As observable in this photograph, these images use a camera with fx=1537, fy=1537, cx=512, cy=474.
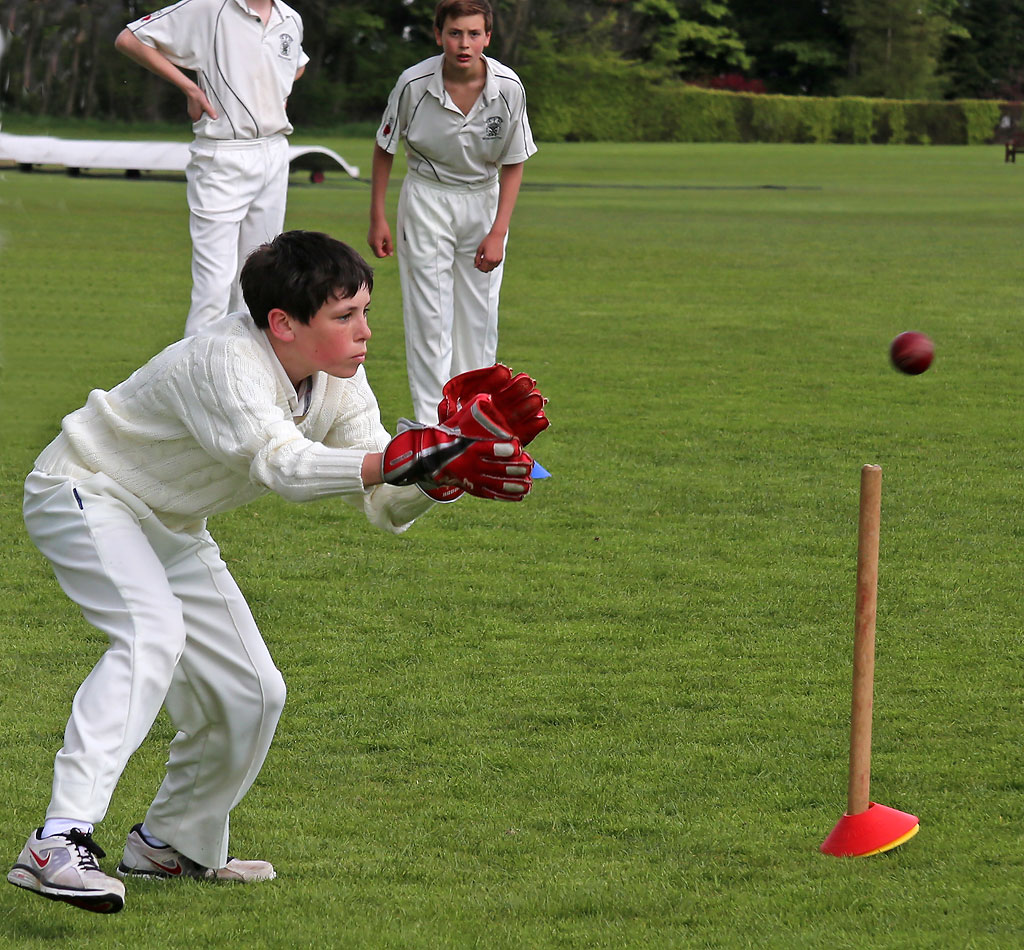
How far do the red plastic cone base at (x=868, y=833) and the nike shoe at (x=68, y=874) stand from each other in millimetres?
1669

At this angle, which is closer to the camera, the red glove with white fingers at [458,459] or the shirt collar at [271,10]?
the red glove with white fingers at [458,459]

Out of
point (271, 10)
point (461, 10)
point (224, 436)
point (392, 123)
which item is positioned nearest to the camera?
point (224, 436)

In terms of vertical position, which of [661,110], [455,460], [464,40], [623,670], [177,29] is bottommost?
[661,110]

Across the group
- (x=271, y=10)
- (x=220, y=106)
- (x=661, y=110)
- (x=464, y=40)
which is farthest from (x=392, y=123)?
(x=661, y=110)

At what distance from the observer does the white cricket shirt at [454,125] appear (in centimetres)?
776

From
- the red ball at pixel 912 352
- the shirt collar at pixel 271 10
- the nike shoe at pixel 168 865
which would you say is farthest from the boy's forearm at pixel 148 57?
the nike shoe at pixel 168 865

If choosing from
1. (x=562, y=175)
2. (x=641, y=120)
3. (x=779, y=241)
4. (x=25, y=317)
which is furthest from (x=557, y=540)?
(x=641, y=120)

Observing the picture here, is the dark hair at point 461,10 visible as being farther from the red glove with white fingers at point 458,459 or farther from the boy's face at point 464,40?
the red glove with white fingers at point 458,459

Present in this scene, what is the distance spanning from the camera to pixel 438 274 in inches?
313

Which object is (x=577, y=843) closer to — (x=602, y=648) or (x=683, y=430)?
(x=602, y=648)

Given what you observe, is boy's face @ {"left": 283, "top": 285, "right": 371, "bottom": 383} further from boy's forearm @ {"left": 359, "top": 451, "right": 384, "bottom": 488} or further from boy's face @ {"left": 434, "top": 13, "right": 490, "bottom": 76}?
boy's face @ {"left": 434, "top": 13, "right": 490, "bottom": 76}

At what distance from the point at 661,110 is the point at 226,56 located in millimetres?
61686

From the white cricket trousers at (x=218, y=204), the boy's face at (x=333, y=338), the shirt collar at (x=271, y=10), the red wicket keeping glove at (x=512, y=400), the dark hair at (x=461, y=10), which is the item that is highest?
the dark hair at (x=461, y=10)

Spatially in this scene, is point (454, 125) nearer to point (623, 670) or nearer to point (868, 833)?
point (623, 670)
